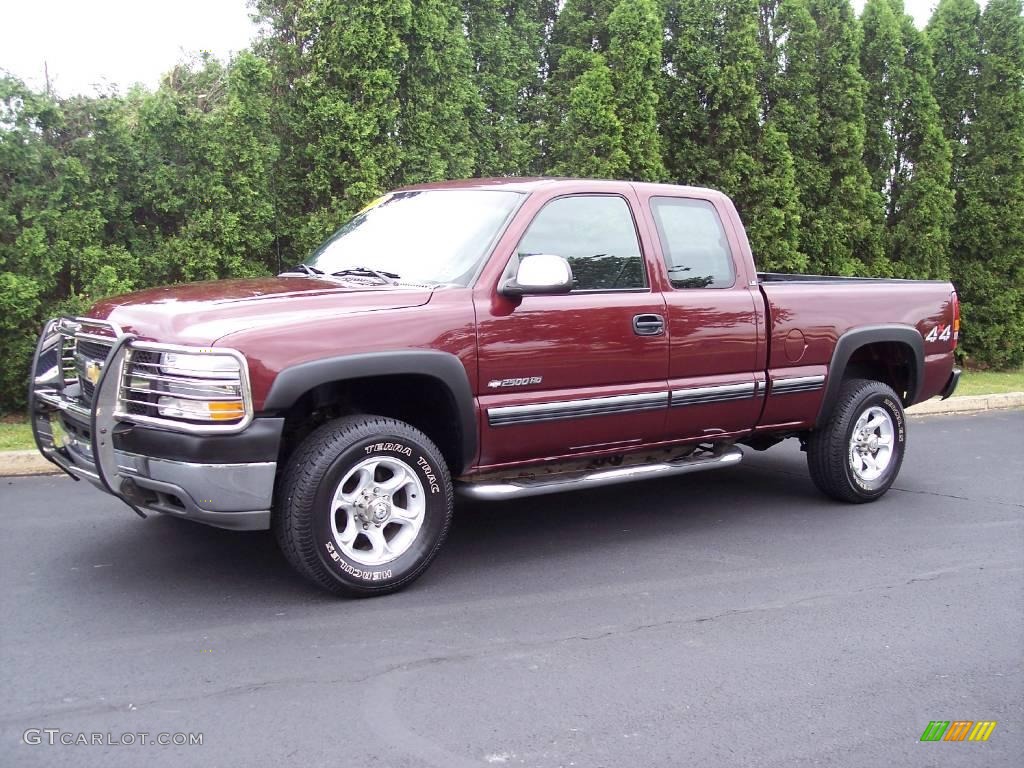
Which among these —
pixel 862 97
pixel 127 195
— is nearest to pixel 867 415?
pixel 127 195

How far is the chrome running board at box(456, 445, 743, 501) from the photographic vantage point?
475cm

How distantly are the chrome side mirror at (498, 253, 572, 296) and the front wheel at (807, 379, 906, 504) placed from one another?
2.62 metres

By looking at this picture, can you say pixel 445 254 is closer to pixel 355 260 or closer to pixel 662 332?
pixel 355 260

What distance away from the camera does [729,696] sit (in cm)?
358

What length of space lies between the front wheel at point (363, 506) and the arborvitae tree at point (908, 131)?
10.5 meters

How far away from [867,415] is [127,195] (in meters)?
6.75

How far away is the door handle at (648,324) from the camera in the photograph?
5.16 metres

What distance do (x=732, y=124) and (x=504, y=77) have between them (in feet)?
9.61

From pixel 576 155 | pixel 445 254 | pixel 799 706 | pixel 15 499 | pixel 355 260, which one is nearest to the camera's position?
pixel 799 706

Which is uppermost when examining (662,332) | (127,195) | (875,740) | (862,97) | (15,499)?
(862,97)

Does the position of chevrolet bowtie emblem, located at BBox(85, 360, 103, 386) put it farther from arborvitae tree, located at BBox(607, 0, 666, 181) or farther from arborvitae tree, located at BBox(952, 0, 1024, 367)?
arborvitae tree, located at BBox(952, 0, 1024, 367)

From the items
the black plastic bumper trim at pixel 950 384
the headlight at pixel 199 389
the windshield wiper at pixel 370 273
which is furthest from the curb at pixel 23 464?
the black plastic bumper trim at pixel 950 384

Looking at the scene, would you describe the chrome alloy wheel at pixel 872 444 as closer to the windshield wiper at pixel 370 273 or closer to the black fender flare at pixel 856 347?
the black fender flare at pixel 856 347

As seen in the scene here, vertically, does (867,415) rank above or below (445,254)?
below
